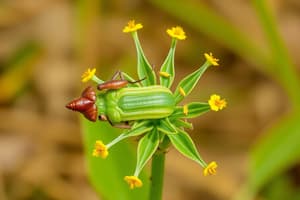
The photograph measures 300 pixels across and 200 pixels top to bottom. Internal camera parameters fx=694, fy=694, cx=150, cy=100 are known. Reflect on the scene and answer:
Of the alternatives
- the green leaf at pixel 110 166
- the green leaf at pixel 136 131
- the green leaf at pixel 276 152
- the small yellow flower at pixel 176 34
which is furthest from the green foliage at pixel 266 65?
the green leaf at pixel 136 131

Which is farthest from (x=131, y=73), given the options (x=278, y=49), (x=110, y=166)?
(x=110, y=166)

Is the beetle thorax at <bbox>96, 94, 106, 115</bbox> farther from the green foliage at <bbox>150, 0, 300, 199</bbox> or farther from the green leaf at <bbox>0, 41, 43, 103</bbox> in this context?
the green leaf at <bbox>0, 41, 43, 103</bbox>

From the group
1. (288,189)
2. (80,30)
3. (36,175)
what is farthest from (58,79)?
(288,189)

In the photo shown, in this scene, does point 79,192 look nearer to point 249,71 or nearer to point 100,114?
point 249,71

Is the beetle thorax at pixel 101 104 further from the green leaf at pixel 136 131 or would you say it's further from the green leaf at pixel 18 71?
the green leaf at pixel 18 71

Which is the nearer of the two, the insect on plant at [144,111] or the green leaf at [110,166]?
the insect on plant at [144,111]
